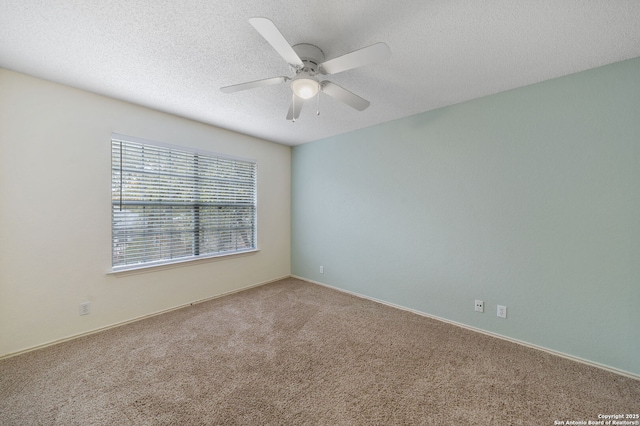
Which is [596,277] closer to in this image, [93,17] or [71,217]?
[93,17]

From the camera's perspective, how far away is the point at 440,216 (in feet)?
8.87

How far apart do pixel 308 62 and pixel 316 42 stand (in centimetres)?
13

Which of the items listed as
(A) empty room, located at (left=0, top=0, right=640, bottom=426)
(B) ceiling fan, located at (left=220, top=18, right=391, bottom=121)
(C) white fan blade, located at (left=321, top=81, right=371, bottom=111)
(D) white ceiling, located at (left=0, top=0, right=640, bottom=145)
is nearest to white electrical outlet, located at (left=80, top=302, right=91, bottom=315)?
(A) empty room, located at (left=0, top=0, right=640, bottom=426)

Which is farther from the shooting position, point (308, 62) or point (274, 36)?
point (308, 62)

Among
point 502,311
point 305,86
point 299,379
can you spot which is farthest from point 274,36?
point 502,311

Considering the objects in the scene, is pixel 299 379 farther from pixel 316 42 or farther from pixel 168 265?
pixel 316 42

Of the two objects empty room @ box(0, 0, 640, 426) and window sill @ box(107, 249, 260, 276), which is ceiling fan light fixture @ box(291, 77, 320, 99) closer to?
empty room @ box(0, 0, 640, 426)

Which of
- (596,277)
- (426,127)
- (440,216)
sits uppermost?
(426,127)

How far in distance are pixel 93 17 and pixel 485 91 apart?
309cm

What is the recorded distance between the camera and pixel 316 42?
160cm

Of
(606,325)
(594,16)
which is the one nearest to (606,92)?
(594,16)

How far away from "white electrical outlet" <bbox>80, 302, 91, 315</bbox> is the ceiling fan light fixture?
2.83 metres

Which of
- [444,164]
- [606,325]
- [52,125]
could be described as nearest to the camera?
[606,325]

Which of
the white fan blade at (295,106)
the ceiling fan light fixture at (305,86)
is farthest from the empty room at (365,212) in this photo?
the white fan blade at (295,106)
